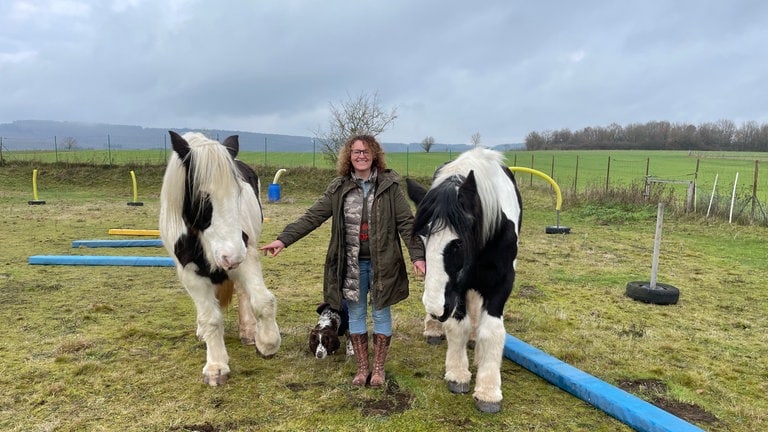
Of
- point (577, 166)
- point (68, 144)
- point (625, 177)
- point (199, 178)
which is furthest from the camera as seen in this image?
point (68, 144)

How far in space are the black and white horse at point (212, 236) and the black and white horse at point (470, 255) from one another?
46.2 inches

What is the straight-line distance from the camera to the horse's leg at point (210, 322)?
131 inches

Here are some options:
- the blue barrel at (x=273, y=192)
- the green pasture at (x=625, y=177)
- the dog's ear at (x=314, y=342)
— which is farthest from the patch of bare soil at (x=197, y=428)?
the blue barrel at (x=273, y=192)

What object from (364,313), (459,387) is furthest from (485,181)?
(459,387)

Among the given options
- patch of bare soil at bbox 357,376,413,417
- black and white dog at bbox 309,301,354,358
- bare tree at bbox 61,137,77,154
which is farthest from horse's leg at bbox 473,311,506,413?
bare tree at bbox 61,137,77,154

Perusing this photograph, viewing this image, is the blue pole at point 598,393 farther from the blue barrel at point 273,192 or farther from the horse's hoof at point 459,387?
the blue barrel at point 273,192

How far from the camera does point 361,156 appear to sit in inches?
129

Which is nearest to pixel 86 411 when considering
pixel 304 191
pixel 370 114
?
pixel 304 191

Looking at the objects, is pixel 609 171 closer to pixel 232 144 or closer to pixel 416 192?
pixel 416 192

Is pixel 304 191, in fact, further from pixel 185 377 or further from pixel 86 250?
pixel 185 377

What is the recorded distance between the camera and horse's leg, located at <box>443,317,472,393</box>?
3262 mm

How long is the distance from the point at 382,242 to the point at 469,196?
72 cm

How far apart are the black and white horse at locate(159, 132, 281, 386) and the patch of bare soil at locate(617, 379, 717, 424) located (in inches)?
105

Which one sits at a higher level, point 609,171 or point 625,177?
point 609,171
